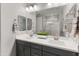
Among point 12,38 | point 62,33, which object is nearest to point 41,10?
point 62,33

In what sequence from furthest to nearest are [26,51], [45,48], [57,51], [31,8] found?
[31,8]
[26,51]
[45,48]
[57,51]

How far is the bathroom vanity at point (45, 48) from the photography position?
1.48 metres

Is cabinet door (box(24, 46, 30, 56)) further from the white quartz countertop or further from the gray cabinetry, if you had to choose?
the white quartz countertop

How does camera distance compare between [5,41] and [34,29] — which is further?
[34,29]

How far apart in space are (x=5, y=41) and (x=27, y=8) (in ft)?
3.89

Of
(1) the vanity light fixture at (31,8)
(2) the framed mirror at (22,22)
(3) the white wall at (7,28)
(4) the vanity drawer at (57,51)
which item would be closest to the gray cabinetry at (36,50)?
(4) the vanity drawer at (57,51)

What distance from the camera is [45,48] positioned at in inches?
69.1

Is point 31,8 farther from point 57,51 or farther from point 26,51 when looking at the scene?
point 57,51

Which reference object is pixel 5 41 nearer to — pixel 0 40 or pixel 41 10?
pixel 0 40

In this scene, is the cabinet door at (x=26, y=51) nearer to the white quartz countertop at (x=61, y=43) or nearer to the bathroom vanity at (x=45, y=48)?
the bathroom vanity at (x=45, y=48)

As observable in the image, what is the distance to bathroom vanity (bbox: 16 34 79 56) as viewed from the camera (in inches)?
58.3

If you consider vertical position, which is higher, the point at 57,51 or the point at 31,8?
the point at 31,8

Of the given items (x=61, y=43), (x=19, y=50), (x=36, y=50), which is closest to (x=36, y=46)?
(x=36, y=50)

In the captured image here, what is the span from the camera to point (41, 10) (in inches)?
95.3
